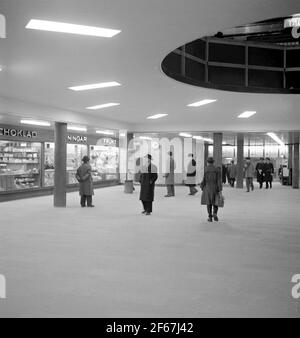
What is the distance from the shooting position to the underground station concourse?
4570 mm

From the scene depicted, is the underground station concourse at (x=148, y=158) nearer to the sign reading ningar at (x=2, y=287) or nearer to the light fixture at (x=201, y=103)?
the sign reading ningar at (x=2, y=287)

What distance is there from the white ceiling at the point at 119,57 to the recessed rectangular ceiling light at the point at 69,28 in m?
0.14

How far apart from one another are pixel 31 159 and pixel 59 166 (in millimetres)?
4695

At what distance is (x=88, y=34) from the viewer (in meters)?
5.51

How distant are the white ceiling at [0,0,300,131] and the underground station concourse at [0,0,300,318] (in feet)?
0.10

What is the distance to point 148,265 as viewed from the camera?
6.16 meters

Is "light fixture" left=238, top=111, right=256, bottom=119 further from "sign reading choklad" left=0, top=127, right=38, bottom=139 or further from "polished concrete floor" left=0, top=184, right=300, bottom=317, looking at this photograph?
"sign reading choklad" left=0, top=127, right=38, bottom=139

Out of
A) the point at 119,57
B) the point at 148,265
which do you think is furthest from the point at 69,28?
the point at 148,265

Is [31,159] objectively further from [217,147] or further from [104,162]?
[217,147]

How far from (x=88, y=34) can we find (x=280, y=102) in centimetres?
870

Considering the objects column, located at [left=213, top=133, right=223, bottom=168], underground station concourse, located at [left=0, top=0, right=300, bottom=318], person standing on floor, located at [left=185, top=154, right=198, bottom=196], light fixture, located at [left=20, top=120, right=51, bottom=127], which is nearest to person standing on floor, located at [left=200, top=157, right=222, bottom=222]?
underground station concourse, located at [left=0, top=0, right=300, bottom=318]

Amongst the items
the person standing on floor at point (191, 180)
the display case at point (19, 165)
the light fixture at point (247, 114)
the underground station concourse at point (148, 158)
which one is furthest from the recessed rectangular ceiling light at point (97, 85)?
the person standing on floor at point (191, 180)

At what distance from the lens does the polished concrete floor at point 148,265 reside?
14.5 ft

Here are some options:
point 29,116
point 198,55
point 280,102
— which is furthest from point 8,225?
point 280,102
